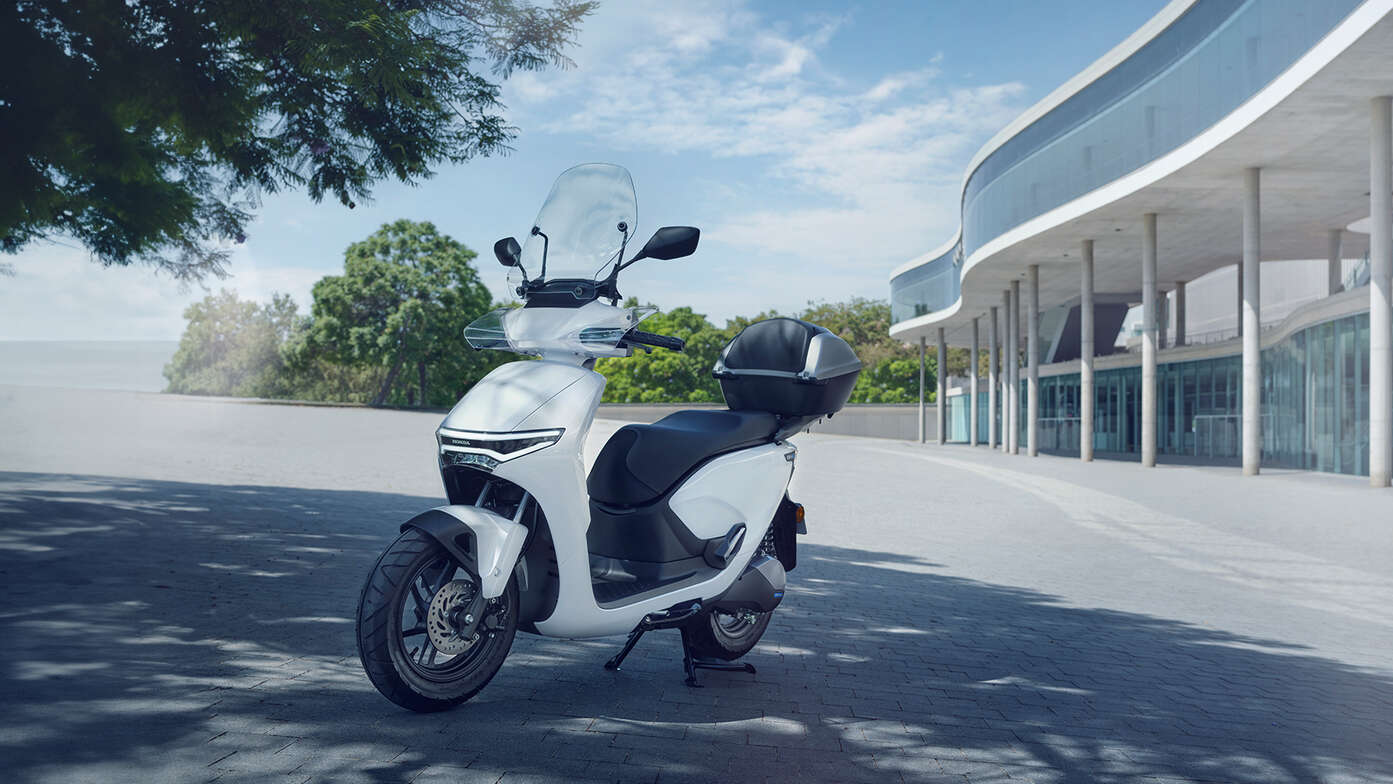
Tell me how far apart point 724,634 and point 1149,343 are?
23061 millimetres

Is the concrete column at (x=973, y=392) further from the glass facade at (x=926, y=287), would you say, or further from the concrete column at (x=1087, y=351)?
the concrete column at (x=1087, y=351)

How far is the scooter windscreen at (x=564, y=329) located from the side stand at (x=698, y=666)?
1317mm

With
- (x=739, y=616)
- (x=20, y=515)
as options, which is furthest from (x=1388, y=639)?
(x=20, y=515)

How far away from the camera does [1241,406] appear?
94.6 feet

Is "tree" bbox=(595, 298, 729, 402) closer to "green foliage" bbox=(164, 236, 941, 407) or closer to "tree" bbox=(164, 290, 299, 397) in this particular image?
"green foliage" bbox=(164, 236, 941, 407)

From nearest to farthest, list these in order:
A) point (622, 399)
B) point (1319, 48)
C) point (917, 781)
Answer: point (917, 781) → point (1319, 48) → point (622, 399)

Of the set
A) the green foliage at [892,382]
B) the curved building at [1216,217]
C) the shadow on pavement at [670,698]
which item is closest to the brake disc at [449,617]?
the shadow on pavement at [670,698]

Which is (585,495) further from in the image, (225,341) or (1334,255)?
(225,341)

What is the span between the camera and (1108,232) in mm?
27344

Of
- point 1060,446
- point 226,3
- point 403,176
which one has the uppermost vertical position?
point 226,3

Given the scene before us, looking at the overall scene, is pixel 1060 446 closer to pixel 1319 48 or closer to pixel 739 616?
pixel 1319 48

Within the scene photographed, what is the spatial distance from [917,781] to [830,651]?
6.01 ft

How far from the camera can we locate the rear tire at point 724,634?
4.36m

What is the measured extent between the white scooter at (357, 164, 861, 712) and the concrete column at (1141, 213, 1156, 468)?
72.7 feet
